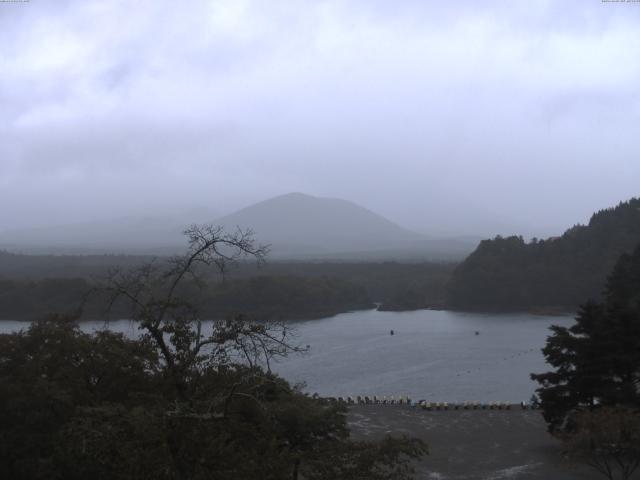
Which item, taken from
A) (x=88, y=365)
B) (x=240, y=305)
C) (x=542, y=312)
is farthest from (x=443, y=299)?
(x=88, y=365)

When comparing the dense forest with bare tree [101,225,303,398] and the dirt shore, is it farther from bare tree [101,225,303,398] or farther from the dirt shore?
bare tree [101,225,303,398]

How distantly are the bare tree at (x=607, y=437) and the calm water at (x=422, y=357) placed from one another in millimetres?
5205

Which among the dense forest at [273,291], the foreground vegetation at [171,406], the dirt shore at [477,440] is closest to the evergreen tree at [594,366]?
the dirt shore at [477,440]

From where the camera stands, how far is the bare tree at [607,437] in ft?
24.9

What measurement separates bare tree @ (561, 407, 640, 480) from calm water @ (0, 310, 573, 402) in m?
5.21

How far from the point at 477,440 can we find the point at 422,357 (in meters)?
11.4

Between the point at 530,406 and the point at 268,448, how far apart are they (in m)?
11.5

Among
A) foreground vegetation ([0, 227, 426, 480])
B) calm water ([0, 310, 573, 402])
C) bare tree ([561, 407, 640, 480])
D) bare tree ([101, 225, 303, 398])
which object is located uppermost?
bare tree ([101, 225, 303, 398])

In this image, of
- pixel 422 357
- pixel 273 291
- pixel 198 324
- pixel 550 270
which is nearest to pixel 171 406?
pixel 198 324

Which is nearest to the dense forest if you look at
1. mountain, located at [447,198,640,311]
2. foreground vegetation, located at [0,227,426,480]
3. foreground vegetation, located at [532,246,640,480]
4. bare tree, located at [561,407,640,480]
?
mountain, located at [447,198,640,311]

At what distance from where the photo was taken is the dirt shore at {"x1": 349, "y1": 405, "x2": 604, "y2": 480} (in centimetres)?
916

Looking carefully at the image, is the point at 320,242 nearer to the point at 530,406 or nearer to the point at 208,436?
the point at 530,406

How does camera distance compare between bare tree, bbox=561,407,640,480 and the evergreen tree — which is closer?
bare tree, bbox=561,407,640,480

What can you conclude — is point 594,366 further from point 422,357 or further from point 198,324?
point 422,357
